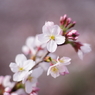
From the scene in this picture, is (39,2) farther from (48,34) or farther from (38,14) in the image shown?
(48,34)

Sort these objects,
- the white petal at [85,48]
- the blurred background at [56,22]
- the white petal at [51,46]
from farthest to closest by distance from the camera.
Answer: the blurred background at [56,22], the white petal at [85,48], the white petal at [51,46]

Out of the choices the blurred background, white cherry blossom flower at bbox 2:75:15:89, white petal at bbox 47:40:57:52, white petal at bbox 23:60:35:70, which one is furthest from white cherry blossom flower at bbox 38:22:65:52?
the blurred background

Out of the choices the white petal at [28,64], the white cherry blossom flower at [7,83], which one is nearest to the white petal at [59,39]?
the white petal at [28,64]

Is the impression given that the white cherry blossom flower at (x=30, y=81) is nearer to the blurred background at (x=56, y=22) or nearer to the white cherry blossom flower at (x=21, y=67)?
the white cherry blossom flower at (x=21, y=67)

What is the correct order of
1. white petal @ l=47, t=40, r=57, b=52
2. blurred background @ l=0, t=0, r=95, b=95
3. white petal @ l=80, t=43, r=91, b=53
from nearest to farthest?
white petal @ l=47, t=40, r=57, b=52 → white petal @ l=80, t=43, r=91, b=53 → blurred background @ l=0, t=0, r=95, b=95

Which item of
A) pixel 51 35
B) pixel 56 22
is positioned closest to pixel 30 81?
pixel 51 35

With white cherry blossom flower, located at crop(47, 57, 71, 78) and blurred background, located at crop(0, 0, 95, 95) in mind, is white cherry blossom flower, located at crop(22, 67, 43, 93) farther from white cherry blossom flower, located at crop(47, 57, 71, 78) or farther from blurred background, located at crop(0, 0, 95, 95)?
blurred background, located at crop(0, 0, 95, 95)

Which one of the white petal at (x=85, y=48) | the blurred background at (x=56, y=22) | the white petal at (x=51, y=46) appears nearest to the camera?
the white petal at (x=51, y=46)
